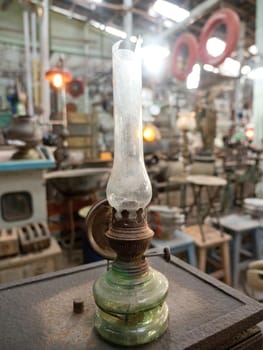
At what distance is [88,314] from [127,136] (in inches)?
21.4

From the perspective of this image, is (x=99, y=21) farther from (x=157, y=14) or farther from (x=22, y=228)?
(x=22, y=228)

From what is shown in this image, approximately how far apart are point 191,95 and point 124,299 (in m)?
8.66

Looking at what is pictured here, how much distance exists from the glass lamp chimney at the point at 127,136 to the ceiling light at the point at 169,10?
19.4 ft

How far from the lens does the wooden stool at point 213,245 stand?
99.3 inches

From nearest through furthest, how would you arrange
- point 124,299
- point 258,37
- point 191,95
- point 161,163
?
point 124,299 → point 258,37 → point 161,163 → point 191,95

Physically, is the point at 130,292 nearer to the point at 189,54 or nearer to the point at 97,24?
the point at 189,54

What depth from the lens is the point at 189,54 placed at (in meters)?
4.21

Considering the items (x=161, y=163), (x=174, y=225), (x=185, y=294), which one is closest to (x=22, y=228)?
(x=174, y=225)

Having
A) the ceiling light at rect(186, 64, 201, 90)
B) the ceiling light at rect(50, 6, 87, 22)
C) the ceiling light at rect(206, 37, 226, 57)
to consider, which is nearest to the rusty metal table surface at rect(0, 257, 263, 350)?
the ceiling light at rect(206, 37, 226, 57)

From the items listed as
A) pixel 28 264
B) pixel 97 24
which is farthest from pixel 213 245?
pixel 97 24

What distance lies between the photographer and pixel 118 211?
0.77 m

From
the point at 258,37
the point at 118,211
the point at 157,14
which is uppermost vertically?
the point at 157,14

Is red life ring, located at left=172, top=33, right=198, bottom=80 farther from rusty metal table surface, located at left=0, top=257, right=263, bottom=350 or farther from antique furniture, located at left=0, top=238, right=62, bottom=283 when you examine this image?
Answer: rusty metal table surface, located at left=0, top=257, right=263, bottom=350

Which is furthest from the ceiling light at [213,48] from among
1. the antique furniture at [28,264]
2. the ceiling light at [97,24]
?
the ceiling light at [97,24]
